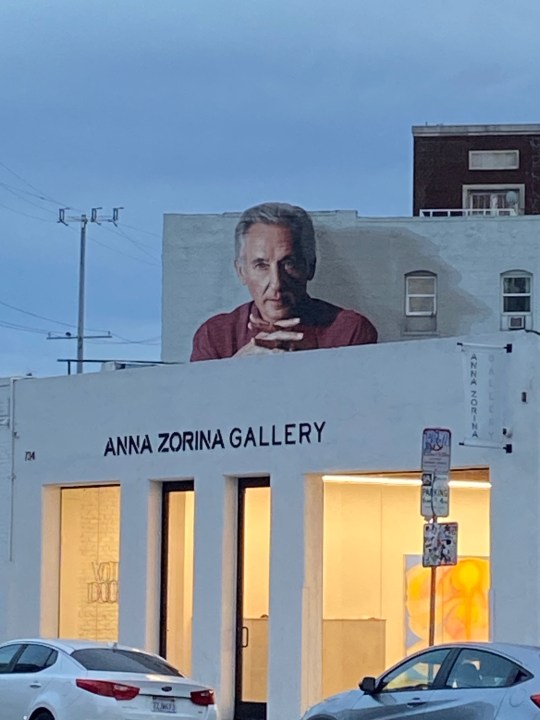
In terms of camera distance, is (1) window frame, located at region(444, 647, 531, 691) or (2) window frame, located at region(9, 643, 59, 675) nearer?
(1) window frame, located at region(444, 647, 531, 691)

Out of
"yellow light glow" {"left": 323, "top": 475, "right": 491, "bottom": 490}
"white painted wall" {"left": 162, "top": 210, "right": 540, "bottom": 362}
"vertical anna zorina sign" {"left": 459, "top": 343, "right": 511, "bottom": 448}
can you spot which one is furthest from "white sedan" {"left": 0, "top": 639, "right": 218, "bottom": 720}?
"white painted wall" {"left": 162, "top": 210, "right": 540, "bottom": 362}

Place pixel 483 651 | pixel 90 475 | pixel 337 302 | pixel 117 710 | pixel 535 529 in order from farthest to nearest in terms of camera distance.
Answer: pixel 337 302 → pixel 90 475 → pixel 535 529 → pixel 117 710 → pixel 483 651

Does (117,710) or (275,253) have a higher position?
(275,253)

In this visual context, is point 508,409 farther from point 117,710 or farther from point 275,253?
point 275,253

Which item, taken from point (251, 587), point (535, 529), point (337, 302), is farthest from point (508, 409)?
point (337, 302)

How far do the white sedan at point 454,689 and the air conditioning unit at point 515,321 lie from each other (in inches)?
1299

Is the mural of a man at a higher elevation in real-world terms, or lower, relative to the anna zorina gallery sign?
higher

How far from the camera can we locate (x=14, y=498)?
25969mm

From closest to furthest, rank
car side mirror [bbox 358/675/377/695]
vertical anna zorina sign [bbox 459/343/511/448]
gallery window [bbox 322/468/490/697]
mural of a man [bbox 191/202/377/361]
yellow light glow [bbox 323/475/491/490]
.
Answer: car side mirror [bbox 358/675/377/695], vertical anna zorina sign [bbox 459/343/511/448], yellow light glow [bbox 323/475/491/490], gallery window [bbox 322/468/490/697], mural of a man [bbox 191/202/377/361]

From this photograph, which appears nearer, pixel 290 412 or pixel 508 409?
pixel 508 409

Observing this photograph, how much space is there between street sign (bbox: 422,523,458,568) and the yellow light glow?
394 cm

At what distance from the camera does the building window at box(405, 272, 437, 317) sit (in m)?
47.3

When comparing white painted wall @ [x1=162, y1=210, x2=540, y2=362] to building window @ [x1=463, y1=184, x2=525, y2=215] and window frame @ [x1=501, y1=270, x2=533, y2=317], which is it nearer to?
window frame @ [x1=501, y1=270, x2=533, y2=317]

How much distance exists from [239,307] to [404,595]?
2550 centimetres
